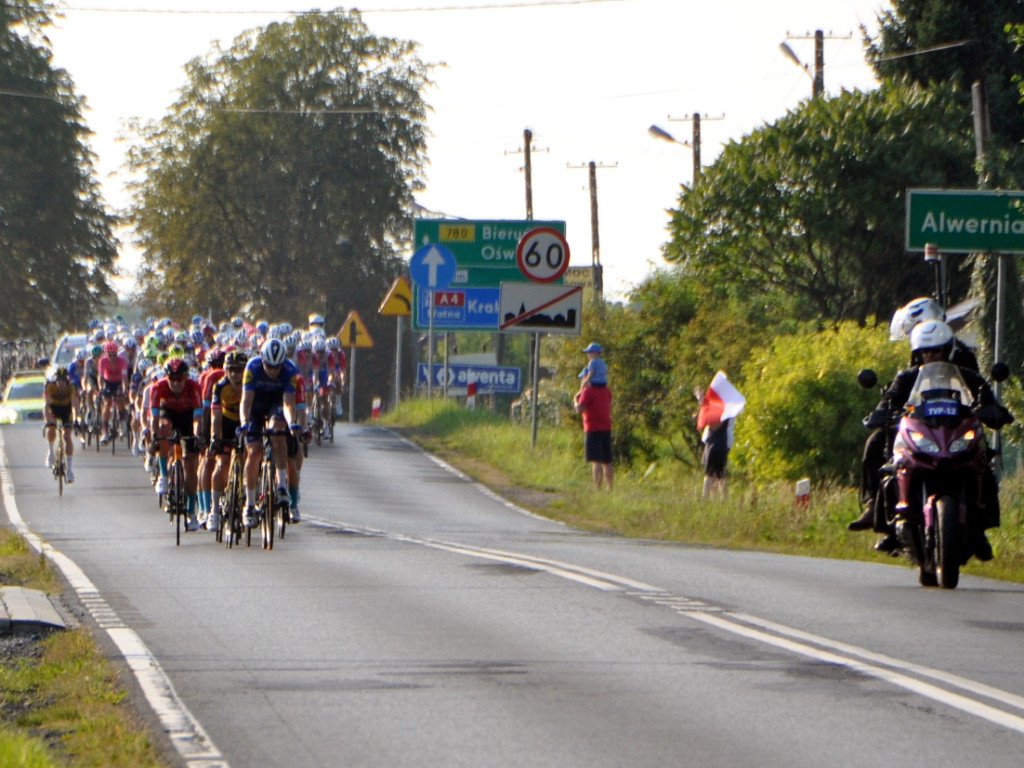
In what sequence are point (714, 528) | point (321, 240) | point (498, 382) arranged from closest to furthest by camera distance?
point (714, 528) < point (498, 382) < point (321, 240)

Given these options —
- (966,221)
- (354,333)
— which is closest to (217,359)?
(966,221)

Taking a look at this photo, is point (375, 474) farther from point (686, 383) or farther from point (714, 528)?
point (714, 528)

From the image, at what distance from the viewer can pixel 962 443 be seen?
1138 cm

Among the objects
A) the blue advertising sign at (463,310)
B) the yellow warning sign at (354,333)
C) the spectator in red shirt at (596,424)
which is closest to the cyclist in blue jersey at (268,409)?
the spectator in red shirt at (596,424)

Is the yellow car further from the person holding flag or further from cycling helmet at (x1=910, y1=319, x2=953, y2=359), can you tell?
cycling helmet at (x1=910, y1=319, x2=953, y2=359)

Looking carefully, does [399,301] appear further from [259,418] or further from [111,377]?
[259,418]

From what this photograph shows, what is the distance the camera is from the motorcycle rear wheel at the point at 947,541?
11.3m

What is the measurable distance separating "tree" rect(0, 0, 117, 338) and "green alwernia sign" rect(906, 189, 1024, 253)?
159 ft

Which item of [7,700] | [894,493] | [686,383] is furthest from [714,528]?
[7,700]

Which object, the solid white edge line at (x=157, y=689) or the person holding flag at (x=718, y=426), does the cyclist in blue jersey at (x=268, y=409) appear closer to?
the solid white edge line at (x=157, y=689)

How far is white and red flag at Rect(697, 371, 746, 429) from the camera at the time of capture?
69.5 feet

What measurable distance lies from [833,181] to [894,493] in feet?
77.1

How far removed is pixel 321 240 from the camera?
213 feet

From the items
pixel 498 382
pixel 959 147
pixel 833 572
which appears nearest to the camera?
pixel 833 572
